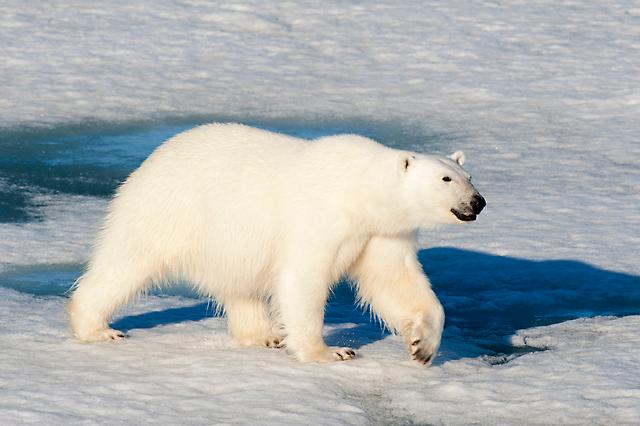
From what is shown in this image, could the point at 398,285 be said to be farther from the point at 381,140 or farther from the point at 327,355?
the point at 381,140

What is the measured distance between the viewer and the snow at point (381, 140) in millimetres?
3984

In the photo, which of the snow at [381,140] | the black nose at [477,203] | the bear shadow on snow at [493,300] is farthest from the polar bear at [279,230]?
the bear shadow on snow at [493,300]

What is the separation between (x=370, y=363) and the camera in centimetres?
436

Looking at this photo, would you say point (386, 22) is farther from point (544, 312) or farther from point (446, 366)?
point (446, 366)

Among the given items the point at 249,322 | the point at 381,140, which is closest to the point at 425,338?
the point at 249,322

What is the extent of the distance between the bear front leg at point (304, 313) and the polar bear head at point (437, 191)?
0.43 m

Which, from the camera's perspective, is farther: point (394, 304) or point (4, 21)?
point (4, 21)

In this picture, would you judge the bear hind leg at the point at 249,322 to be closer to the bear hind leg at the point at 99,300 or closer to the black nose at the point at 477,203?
the bear hind leg at the point at 99,300

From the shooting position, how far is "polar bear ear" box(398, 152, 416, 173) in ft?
13.9

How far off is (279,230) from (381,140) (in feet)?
12.3

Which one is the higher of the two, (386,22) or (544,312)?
(386,22)

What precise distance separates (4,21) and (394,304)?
7.47m

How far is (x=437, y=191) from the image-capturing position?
4.19 meters

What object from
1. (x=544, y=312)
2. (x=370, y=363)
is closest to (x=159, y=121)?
(x=544, y=312)
